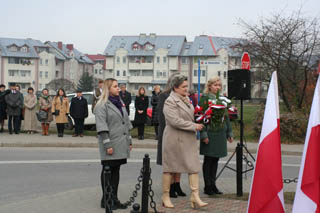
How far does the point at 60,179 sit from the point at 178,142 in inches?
153

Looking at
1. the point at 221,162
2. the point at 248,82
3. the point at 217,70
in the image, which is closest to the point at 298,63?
the point at 221,162

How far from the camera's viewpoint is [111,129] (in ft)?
22.1

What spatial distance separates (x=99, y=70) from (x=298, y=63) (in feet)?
362

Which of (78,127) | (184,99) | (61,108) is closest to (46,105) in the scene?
(61,108)

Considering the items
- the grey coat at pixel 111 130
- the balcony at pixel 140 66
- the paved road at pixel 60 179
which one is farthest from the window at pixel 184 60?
the grey coat at pixel 111 130

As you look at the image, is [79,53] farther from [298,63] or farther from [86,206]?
[86,206]

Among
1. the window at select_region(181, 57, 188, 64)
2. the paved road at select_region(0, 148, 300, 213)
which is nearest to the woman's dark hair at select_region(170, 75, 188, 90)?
the paved road at select_region(0, 148, 300, 213)

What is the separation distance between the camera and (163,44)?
97.9 meters

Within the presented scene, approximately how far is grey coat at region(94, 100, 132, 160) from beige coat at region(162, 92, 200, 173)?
644 mm

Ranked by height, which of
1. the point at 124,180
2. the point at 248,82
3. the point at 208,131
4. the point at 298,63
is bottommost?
the point at 124,180

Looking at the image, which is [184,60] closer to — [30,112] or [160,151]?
[30,112]

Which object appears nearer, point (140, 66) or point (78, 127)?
point (78, 127)

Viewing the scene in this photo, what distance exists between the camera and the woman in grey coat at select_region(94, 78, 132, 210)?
6637mm

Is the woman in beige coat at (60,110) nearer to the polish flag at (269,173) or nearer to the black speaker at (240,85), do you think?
the black speaker at (240,85)
